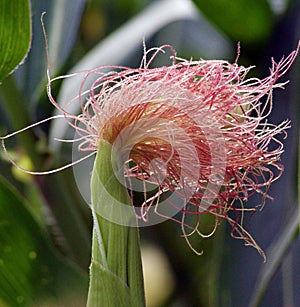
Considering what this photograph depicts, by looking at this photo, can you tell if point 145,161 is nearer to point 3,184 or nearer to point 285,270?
point 3,184

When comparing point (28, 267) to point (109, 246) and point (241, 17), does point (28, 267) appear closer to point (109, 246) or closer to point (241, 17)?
point (109, 246)

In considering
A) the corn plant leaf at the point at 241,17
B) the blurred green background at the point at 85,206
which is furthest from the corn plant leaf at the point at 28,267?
the corn plant leaf at the point at 241,17

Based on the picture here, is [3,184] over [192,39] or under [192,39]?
over

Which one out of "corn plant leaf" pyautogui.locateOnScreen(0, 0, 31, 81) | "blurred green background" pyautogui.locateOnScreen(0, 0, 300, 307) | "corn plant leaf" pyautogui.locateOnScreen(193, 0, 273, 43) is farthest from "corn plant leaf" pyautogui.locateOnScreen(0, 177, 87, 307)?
"corn plant leaf" pyautogui.locateOnScreen(193, 0, 273, 43)

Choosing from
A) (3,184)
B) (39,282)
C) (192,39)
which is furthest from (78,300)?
(192,39)

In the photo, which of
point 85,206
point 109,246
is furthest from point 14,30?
point 85,206

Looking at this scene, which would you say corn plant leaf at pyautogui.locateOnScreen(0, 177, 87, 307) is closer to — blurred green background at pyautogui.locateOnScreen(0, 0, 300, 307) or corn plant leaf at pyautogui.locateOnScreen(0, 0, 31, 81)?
blurred green background at pyautogui.locateOnScreen(0, 0, 300, 307)

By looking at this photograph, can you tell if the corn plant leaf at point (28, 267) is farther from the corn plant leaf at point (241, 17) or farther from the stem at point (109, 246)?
the corn plant leaf at point (241, 17)
